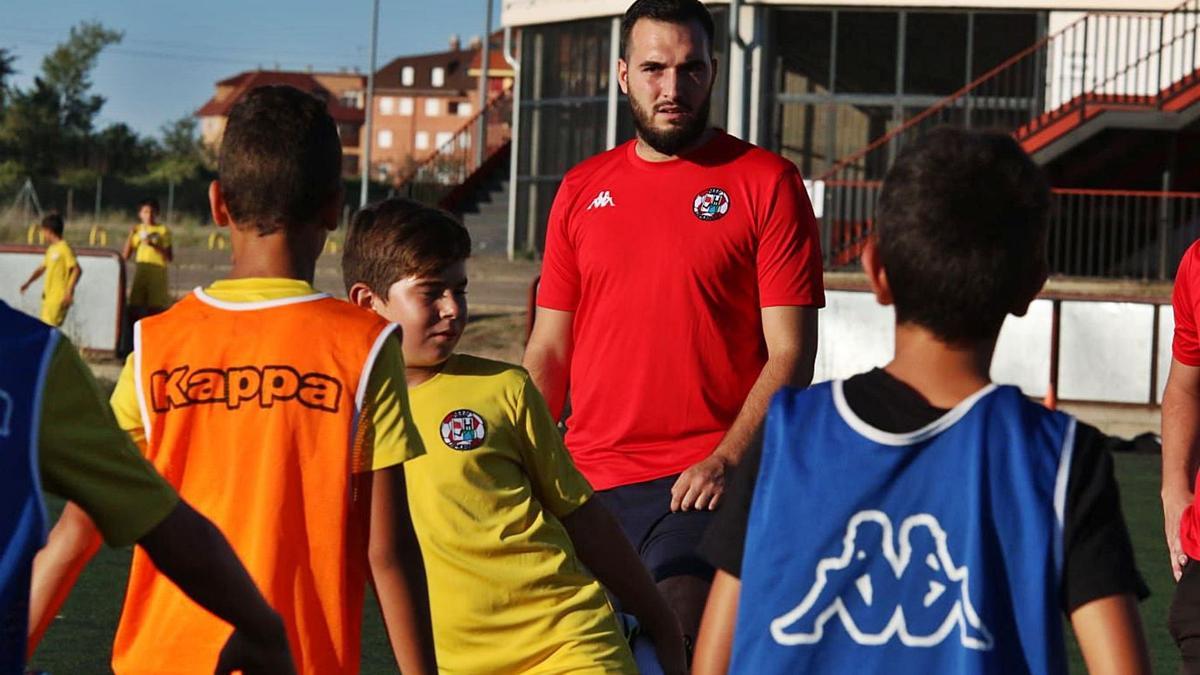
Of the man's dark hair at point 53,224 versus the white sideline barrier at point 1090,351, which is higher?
the man's dark hair at point 53,224

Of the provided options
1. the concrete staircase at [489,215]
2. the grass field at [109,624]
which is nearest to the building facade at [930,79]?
the concrete staircase at [489,215]

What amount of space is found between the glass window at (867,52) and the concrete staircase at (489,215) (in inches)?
318

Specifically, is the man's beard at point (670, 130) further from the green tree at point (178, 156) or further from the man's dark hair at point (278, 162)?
the green tree at point (178, 156)

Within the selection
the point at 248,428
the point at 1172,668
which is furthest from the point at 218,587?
the point at 1172,668

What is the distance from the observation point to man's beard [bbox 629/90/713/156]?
207 inches

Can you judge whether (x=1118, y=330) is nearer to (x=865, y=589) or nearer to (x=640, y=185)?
(x=640, y=185)

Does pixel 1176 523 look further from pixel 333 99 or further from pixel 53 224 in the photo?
pixel 333 99

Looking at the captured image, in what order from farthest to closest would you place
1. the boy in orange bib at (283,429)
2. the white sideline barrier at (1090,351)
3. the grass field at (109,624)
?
the white sideline barrier at (1090,351), the grass field at (109,624), the boy in orange bib at (283,429)

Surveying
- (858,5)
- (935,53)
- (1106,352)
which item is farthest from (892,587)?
(935,53)

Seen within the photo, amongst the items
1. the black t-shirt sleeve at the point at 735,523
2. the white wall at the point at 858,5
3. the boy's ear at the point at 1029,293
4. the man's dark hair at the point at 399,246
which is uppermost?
the white wall at the point at 858,5

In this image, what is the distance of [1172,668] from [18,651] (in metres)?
6.60

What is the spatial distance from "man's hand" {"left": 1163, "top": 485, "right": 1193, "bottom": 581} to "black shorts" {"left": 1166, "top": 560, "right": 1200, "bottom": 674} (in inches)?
2.8

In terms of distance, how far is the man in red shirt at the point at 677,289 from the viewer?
510 cm

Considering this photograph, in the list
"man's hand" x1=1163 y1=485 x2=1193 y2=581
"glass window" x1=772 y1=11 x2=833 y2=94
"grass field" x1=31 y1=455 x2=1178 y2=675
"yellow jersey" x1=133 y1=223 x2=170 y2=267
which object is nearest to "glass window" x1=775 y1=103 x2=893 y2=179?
"glass window" x1=772 y1=11 x2=833 y2=94
